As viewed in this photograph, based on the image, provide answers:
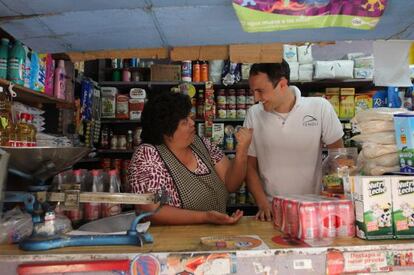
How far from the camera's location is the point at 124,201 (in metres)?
1.08

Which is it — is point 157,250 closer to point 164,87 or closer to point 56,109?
point 56,109

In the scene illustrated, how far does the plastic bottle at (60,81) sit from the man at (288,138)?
1591 millimetres

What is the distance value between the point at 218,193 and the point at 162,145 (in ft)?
1.35

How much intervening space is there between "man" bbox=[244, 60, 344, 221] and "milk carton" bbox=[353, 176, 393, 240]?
3.46ft

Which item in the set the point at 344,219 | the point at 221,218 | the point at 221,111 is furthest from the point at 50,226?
the point at 221,111

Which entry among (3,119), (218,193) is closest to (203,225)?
(218,193)

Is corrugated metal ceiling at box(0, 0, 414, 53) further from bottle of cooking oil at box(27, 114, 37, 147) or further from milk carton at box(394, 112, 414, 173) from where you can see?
bottle of cooking oil at box(27, 114, 37, 147)

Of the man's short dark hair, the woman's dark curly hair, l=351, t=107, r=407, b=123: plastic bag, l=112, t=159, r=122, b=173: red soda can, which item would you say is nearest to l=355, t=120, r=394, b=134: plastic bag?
l=351, t=107, r=407, b=123: plastic bag

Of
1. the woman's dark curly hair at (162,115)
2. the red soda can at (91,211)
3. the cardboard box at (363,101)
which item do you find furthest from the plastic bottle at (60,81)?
the cardboard box at (363,101)

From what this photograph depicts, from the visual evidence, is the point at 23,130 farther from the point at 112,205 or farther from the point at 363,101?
the point at 363,101

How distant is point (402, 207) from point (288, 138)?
1140 mm

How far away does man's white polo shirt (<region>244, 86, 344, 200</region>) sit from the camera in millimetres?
2207

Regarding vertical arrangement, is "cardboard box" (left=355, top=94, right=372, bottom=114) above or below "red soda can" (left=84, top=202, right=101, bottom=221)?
above

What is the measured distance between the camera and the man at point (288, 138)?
2193 millimetres
